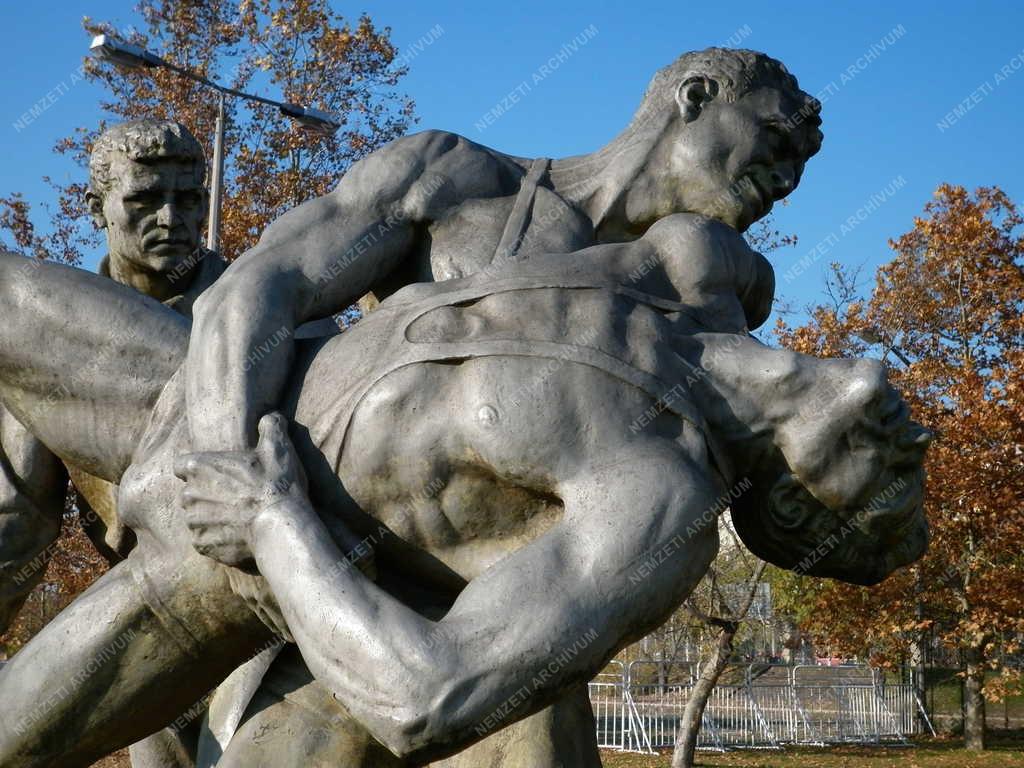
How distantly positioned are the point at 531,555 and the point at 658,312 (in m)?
0.65

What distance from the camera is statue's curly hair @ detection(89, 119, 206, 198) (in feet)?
11.6

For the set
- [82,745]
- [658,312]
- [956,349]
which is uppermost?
[956,349]

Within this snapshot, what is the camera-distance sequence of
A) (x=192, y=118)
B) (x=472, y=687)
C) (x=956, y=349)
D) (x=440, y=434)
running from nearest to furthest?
(x=472, y=687)
(x=440, y=434)
(x=192, y=118)
(x=956, y=349)

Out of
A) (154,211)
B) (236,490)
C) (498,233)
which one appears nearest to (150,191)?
(154,211)

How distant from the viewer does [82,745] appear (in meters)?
2.67

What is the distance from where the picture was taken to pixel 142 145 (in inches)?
140

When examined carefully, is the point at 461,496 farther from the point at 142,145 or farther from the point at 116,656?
the point at 142,145

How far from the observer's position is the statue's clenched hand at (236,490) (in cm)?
224

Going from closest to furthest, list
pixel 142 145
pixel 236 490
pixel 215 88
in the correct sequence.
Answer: pixel 236 490
pixel 142 145
pixel 215 88

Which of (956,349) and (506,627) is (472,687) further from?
(956,349)

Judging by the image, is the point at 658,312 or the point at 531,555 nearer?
the point at 531,555

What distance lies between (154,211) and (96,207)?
335 millimetres

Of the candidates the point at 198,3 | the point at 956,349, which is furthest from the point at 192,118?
the point at 956,349

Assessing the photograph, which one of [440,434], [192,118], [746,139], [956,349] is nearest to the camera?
[440,434]
